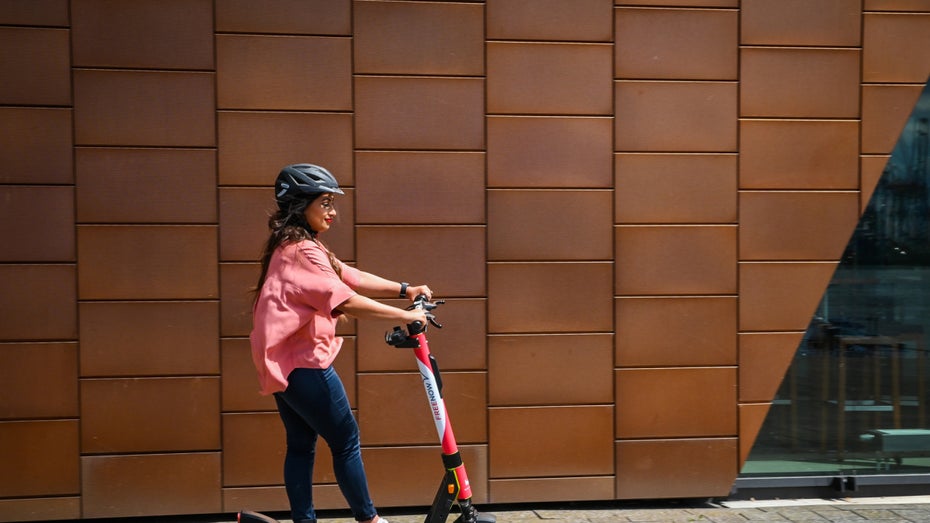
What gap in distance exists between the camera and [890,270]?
6.10m

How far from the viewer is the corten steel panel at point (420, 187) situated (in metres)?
5.60

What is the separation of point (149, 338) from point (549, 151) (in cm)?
256

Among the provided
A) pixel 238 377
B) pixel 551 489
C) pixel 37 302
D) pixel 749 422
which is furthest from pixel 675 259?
pixel 37 302

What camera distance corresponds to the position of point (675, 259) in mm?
5848

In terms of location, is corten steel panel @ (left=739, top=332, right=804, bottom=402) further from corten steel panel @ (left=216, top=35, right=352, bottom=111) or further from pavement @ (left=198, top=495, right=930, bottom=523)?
corten steel panel @ (left=216, top=35, right=352, bottom=111)

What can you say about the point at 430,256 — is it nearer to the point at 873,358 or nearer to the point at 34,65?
the point at 34,65

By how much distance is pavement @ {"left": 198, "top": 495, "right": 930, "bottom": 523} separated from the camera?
5.64 meters

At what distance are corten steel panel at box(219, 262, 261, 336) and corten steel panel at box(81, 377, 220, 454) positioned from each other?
1.09 ft

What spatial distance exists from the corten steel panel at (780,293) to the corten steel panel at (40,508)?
4.07 m

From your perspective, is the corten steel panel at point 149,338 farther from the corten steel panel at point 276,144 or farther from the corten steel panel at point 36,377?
the corten steel panel at point 276,144

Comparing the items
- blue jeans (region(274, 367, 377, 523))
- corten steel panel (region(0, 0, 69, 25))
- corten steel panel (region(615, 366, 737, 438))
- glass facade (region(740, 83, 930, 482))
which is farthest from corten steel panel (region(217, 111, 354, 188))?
glass facade (region(740, 83, 930, 482))

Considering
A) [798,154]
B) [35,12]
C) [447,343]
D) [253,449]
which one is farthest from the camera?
[798,154]

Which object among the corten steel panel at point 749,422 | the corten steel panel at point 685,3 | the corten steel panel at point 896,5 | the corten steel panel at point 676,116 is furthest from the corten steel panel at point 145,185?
the corten steel panel at point 896,5

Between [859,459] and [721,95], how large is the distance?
2.51 metres
